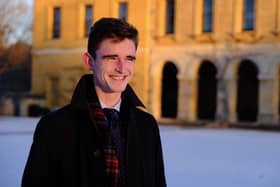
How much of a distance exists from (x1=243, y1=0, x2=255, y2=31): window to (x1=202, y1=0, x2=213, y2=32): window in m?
2.02

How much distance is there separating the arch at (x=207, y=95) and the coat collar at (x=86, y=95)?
28.3 metres

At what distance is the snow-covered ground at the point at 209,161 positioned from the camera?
8.82 metres

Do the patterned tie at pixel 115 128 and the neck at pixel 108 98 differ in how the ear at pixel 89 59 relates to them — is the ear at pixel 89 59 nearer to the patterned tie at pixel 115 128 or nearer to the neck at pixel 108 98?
the neck at pixel 108 98

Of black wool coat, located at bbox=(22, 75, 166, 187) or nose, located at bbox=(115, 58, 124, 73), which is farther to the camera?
nose, located at bbox=(115, 58, 124, 73)

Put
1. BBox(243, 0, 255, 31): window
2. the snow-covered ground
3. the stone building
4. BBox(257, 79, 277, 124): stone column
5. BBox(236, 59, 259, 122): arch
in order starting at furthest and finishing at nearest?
BBox(236, 59, 259, 122): arch, BBox(243, 0, 255, 31): window, the stone building, BBox(257, 79, 277, 124): stone column, the snow-covered ground

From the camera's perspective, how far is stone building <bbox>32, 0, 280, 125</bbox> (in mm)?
26406

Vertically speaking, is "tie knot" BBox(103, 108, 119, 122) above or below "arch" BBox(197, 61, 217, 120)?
above

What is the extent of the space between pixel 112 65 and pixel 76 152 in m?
0.49

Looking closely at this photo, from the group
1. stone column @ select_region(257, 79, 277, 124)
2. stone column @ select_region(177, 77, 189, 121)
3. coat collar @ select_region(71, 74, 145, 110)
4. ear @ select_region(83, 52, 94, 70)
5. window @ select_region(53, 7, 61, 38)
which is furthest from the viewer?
window @ select_region(53, 7, 61, 38)

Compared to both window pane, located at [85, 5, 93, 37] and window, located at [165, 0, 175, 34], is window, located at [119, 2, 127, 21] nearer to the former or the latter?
window pane, located at [85, 5, 93, 37]

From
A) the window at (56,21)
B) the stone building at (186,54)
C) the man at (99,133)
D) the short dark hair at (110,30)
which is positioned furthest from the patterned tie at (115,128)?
the window at (56,21)

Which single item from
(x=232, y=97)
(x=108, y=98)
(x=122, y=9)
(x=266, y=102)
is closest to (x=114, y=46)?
(x=108, y=98)

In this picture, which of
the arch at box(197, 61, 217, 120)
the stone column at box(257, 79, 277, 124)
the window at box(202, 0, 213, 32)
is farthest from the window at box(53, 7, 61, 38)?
the stone column at box(257, 79, 277, 124)

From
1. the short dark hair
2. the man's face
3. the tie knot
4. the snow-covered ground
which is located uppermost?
the short dark hair
